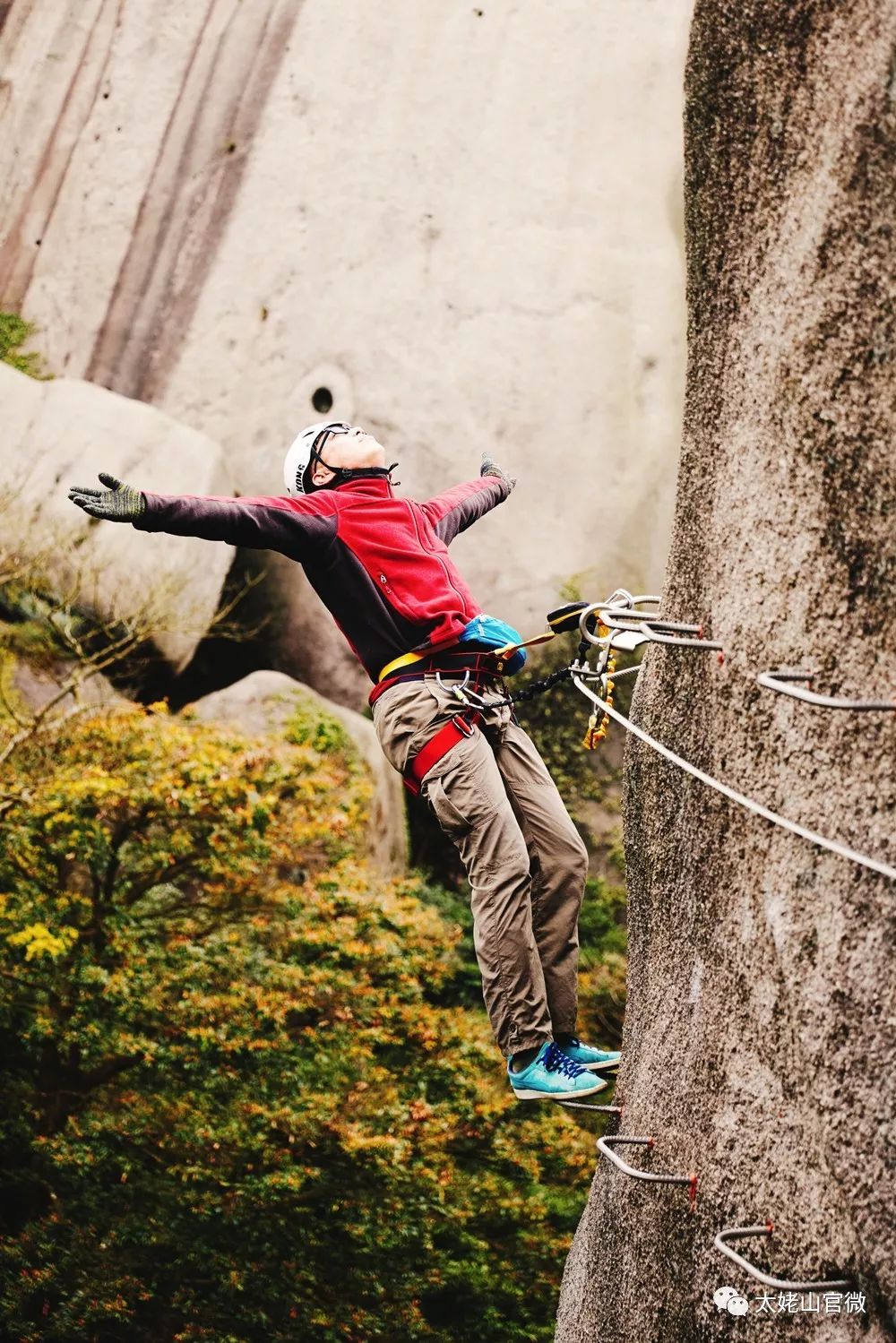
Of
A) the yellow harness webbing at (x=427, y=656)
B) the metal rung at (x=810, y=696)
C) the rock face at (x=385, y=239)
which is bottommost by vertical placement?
the yellow harness webbing at (x=427, y=656)

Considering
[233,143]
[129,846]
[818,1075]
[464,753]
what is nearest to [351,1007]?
[129,846]

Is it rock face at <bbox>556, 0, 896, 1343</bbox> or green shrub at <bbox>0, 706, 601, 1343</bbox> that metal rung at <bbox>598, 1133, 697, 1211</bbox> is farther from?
green shrub at <bbox>0, 706, 601, 1343</bbox>

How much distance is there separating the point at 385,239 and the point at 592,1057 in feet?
47.5

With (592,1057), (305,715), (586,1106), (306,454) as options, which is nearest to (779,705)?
(586,1106)

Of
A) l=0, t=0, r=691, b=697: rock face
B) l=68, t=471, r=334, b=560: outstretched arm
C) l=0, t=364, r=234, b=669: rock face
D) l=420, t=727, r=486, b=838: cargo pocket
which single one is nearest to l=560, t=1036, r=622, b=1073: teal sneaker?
l=420, t=727, r=486, b=838: cargo pocket

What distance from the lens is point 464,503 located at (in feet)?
17.3

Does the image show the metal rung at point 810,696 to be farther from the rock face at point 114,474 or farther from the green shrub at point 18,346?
the green shrub at point 18,346

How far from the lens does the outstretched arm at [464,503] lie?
5117 mm

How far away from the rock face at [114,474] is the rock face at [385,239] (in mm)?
683

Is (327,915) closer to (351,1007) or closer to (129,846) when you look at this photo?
(351,1007)

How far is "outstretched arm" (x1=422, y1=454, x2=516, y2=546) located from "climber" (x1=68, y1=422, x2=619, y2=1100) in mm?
225

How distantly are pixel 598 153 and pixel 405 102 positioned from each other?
2719mm

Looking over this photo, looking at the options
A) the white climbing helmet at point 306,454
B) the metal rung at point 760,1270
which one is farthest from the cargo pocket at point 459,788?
the metal rung at point 760,1270

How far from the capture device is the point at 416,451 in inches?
634
